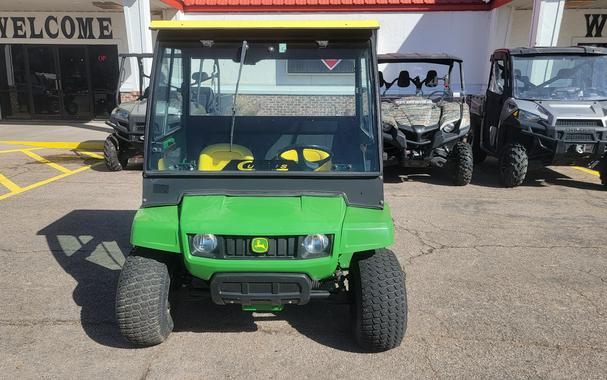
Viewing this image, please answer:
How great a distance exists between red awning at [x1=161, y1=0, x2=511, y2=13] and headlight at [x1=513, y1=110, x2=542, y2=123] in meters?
6.61

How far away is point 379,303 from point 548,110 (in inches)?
222

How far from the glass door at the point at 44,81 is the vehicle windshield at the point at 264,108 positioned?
45.7ft

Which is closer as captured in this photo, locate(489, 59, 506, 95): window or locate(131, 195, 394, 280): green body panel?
locate(131, 195, 394, 280): green body panel

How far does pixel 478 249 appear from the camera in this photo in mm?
5012

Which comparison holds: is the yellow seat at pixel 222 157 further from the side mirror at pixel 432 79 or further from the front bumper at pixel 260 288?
the side mirror at pixel 432 79

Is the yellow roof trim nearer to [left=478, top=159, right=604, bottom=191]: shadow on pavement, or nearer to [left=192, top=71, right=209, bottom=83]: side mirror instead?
[left=192, top=71, right=209, bottom=83]: side mirror

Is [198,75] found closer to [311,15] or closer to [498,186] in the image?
[498,186]

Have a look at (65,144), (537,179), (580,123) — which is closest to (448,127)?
(580,123)

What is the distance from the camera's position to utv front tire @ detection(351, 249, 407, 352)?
2.93 meters

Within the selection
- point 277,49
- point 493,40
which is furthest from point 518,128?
point 493,40

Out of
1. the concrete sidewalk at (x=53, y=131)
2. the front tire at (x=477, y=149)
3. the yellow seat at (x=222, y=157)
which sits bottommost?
the concrete sidewalk at (x=53, y=131)

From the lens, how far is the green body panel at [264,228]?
9.11 feet

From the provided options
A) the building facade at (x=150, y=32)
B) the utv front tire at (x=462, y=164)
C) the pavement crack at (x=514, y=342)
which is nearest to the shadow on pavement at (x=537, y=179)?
the utv front tire at (x=462, y=164)

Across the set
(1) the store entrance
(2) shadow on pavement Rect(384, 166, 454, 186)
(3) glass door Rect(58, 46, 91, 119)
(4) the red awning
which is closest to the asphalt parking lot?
(2) shadow on pavement Rect(384, 166, 454, 186)
